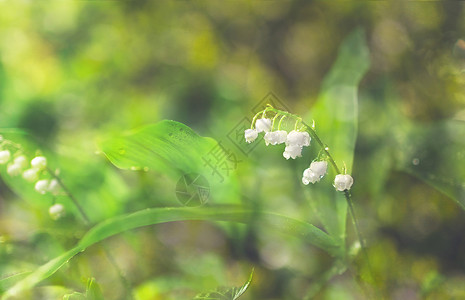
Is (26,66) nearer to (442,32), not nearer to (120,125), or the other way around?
(120,125)

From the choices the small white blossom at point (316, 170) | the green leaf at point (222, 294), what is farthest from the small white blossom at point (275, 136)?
the green leaf at point (222, 294)

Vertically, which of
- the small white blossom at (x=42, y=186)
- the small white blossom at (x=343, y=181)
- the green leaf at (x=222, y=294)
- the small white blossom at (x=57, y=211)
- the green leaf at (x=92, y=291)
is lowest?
the green leaf at (x=222, y=294)

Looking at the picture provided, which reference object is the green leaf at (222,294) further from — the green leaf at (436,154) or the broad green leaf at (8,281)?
the green leaf at (436,154)

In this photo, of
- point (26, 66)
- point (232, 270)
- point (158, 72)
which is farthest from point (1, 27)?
point (232, 270)

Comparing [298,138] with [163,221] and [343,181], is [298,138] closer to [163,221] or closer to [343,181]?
[343,181]

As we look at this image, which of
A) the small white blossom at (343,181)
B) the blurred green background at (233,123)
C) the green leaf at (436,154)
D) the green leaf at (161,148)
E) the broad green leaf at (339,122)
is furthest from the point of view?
the blurred green background at (233,123)

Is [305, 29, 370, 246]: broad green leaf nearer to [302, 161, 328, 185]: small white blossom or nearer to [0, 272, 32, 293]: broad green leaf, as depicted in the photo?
[302, 161, 328, 185]: small white blossom

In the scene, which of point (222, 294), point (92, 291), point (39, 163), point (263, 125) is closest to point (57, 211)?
point (39, 163)
